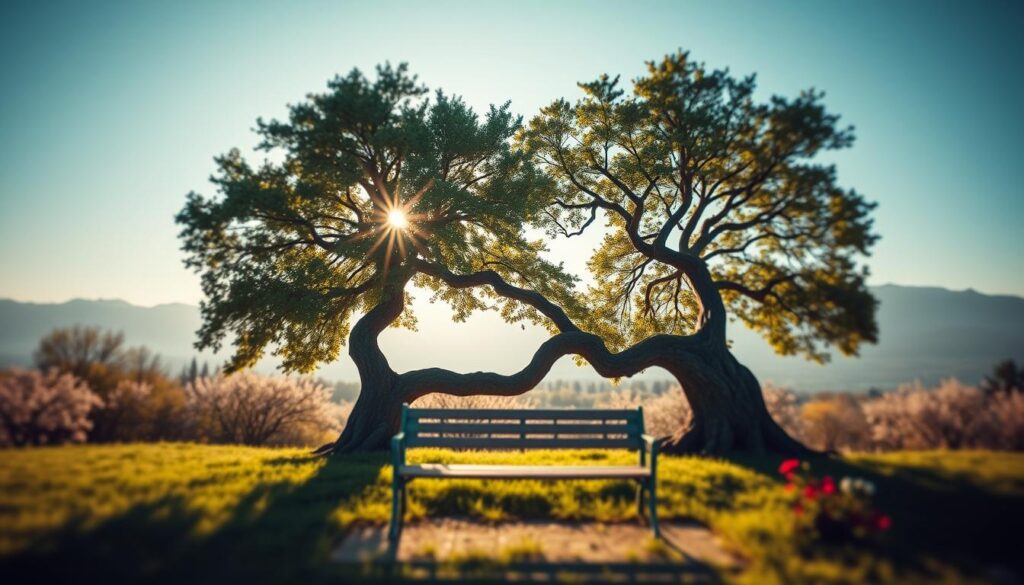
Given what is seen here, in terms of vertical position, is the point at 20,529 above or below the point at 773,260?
below

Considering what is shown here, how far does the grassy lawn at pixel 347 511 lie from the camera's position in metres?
3.43

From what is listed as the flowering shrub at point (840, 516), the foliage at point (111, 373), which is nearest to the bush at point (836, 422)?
the flowering shrub at point (840, 516)

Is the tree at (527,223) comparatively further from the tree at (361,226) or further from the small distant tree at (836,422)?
the small distant tree at (836,422)

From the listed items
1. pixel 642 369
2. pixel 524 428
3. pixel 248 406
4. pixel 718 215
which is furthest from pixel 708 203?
pixel 248 406

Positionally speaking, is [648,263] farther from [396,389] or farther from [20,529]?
[20,529]

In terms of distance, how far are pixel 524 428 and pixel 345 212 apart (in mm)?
8988

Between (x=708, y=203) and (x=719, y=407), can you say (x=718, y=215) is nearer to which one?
(x=708, y=203)

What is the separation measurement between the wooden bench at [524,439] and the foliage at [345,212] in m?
5.54

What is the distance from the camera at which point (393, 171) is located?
11.8 metres

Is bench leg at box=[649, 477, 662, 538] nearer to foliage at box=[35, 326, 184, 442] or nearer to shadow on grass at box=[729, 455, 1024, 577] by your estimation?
shadow on grass at box=[729, 455, 1024, 577]

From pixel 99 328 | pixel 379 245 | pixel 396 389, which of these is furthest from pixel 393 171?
pixel 99 328

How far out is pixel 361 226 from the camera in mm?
11336

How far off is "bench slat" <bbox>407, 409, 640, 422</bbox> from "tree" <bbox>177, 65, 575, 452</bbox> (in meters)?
4.55

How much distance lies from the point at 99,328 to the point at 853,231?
1565cm
